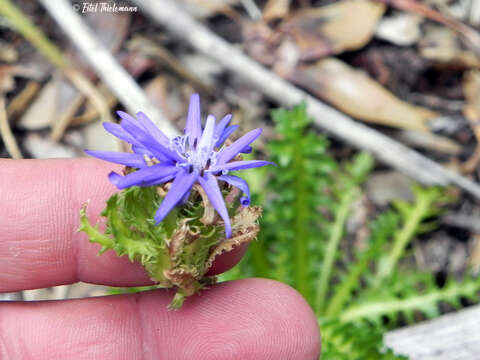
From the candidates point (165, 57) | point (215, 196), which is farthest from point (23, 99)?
point (215, 196)

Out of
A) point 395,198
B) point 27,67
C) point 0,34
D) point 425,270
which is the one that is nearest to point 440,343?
point 425,270

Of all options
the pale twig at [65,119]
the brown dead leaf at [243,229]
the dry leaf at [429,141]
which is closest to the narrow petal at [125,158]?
the brown dead leaf at [243,229]

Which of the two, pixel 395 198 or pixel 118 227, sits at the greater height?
pixel 118 227

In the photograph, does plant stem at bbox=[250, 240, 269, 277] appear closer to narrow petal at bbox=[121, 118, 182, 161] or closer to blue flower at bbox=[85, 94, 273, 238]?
blue flower at bbox=[85, 94, 273, 238]

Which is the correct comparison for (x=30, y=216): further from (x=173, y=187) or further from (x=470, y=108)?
(x=470, y=108)

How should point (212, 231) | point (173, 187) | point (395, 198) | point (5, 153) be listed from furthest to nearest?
point (395, 198), point (5, 153), point (212, 231), point (173, 187)

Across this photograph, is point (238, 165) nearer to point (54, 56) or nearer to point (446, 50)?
point (54, 56)
